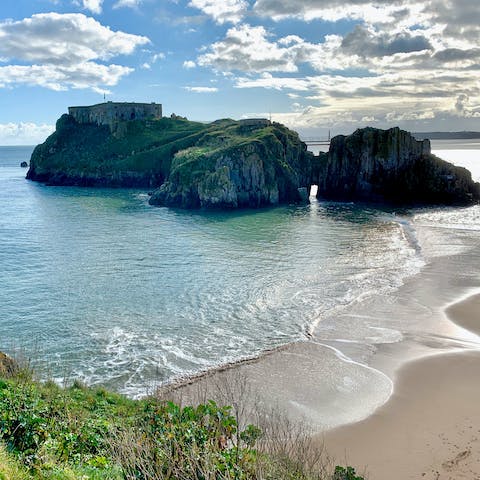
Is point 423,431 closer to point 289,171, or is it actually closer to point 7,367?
point 7,367

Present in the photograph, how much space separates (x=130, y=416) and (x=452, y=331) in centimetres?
2196

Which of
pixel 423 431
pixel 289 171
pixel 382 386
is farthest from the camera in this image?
pixel 289 171

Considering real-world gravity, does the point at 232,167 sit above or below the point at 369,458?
above

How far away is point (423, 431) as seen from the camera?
1872 cm

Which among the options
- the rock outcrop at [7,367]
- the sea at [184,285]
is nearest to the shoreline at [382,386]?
the sea at [184,285]

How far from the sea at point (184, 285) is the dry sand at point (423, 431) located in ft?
14.7

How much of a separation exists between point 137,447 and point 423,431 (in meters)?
12.7

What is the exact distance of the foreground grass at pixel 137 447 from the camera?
421 inches

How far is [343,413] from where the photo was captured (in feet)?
66.9

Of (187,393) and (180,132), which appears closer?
(187,393)

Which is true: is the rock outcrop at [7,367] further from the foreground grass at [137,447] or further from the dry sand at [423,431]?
the dry sand at [423,431]

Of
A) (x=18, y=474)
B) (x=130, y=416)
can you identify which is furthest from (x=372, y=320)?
(x=18, y=474)

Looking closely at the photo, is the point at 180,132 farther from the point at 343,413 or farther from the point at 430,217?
the point at 343,413

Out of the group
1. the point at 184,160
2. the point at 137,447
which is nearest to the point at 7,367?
the point at 137,447
